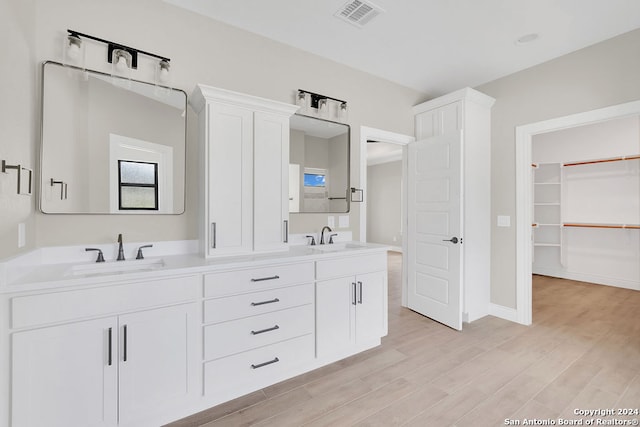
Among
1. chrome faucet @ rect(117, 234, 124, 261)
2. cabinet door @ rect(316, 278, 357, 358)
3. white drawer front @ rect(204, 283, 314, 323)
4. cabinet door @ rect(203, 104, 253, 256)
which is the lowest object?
cabinet door @ rect(316, 278, 357, 358)

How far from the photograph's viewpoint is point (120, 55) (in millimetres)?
2037

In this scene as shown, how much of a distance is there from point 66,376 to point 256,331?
999mm

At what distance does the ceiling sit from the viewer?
2289 mm

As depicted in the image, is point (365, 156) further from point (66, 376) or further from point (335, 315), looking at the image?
point (66, 376)

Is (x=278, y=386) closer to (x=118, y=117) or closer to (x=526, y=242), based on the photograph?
(x=118, y=117)

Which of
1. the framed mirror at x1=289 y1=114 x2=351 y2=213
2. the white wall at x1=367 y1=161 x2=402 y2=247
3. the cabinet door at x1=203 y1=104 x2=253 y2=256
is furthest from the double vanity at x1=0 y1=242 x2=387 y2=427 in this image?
the white wall at x1=367 y1=161 x2=402 y2=247

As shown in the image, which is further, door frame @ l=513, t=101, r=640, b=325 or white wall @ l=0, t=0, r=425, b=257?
door frame @ l=513, t=101, r=640, b=325

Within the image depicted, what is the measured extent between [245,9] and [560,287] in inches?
235

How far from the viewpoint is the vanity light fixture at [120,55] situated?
1.89 meters

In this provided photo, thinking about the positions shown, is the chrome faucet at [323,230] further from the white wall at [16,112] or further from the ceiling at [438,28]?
the white wall at [16,112]

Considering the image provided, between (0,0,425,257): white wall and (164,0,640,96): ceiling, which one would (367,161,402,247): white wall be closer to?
(164,0,640,96): ceiling

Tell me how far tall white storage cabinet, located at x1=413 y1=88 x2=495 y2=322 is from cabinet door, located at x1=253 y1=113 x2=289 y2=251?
1.92m

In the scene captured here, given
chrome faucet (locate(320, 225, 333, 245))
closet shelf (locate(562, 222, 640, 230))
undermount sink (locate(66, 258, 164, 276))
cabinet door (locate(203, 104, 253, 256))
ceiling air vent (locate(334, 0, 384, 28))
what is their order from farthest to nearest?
closet shelf (locate(562, 222, 640, 230)) → chrome faucet (locate(320, 225, 333, 245)) → ceiling air vent (locate(334, 0, 384, 28)) → cabinet door (locate(203, 104, 253, 256)) → undermount sink (locate(66, 258, 164, 276))

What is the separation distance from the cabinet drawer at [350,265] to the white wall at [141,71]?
2.07 feet
